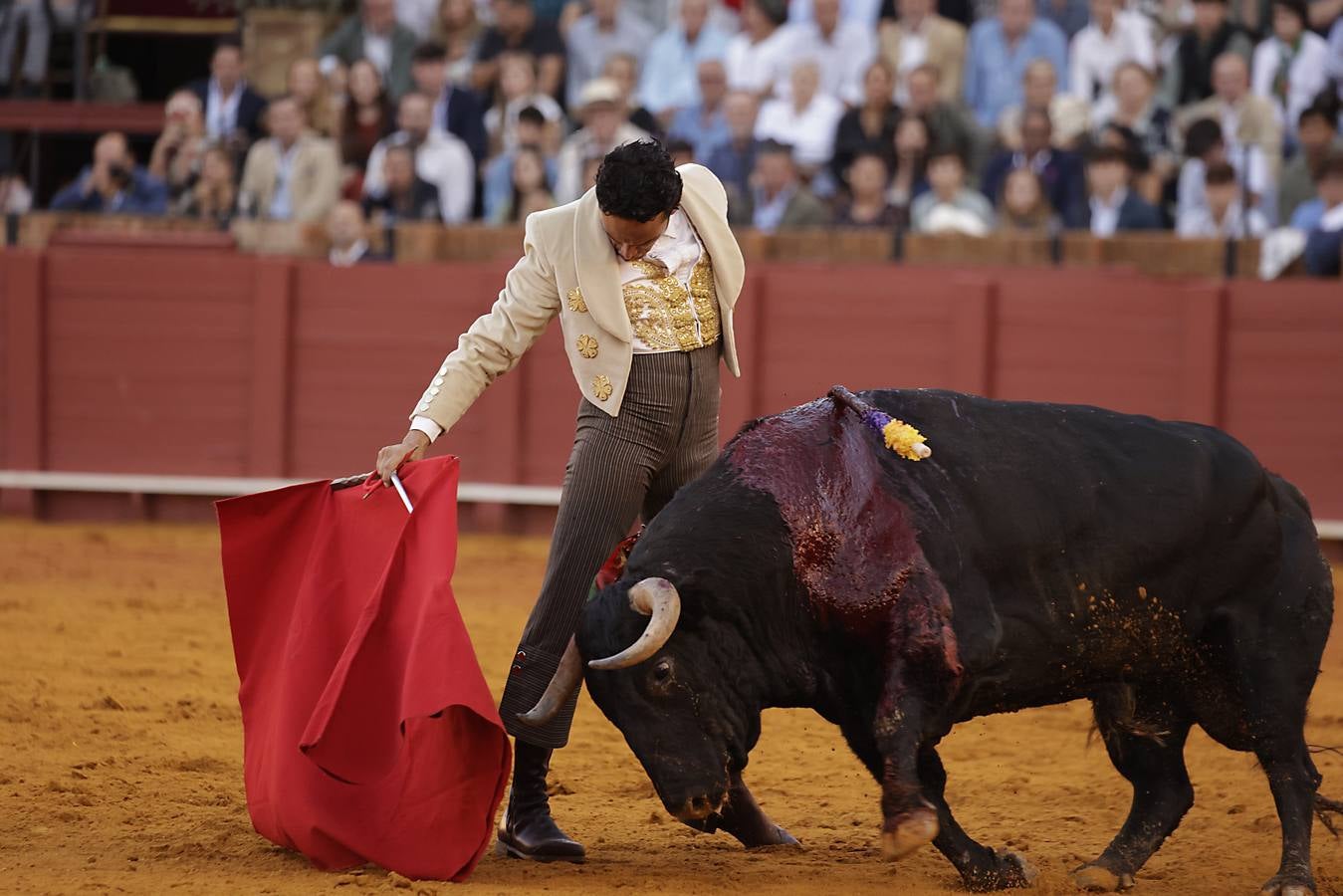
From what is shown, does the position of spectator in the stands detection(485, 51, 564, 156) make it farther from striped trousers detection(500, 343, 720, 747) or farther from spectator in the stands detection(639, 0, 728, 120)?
striped trousers detection(500, 343, 720, 747)

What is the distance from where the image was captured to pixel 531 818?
3803mm

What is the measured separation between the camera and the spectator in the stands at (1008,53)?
29.9 feet

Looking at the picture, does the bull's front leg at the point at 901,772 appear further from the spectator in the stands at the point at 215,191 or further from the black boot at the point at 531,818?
the spectator in the stands at the point at 215,191

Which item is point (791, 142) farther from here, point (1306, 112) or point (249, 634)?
point (249, 634)

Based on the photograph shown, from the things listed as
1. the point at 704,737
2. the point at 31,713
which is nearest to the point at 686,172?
the point at 704,737

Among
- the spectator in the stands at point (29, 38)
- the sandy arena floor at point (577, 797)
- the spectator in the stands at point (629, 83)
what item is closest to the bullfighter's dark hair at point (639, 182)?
the sandy arena floor at point (577, 797)

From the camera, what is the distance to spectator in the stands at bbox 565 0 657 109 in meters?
10.1

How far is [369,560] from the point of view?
3758 mm

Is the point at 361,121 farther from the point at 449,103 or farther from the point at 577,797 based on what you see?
the point at 577,797

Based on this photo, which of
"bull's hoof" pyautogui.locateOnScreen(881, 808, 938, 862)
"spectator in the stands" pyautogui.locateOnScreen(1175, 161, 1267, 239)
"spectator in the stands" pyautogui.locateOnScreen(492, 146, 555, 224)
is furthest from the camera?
"spectator in the stands" pyautogui.locateOnScreen(492, 146, 555, 224)

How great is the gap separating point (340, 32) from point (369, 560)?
767 cm

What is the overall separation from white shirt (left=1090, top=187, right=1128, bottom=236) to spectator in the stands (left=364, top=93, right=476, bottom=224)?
10.4 feet

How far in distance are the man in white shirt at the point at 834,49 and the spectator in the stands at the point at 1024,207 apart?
121cm

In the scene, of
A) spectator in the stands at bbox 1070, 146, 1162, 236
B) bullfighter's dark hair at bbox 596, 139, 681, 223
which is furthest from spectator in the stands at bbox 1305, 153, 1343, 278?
bullfighter's dark hair at bbox 596, 139, 681, 223
